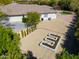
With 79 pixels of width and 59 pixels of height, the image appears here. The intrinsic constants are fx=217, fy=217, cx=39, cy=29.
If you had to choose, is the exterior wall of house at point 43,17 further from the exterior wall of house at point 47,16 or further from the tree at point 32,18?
the tree at point 32,18

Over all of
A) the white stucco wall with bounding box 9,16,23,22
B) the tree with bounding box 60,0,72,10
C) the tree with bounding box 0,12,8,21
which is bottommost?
the tree with bounding box 60,0,72,10

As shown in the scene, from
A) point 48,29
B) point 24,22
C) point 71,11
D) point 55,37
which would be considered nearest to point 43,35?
point 55,37

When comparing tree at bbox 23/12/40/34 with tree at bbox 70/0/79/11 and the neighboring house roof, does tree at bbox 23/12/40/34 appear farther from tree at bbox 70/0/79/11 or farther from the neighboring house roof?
tree at bbox 70/0/79/11

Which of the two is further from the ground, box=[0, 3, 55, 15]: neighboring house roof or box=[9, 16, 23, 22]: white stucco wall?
box=[0, 3, 55, 15]: neighboring house roof

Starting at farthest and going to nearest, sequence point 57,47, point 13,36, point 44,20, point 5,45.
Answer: point 44,20, point 57,47, point 13,36, point 5,45

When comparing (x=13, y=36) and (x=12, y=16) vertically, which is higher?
(x=13, y=36)

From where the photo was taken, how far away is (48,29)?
42.5 metres

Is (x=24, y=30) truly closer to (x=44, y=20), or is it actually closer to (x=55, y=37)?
(x=55, y=37)

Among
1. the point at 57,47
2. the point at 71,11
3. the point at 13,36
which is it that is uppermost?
the point at 13,36

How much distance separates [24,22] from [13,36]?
25736mm

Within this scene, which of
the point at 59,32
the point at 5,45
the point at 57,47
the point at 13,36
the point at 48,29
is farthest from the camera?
the point at 48,29

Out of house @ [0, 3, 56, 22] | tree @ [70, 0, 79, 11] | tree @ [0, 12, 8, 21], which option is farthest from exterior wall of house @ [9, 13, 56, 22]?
tree @ [70, 0, 79, 11]

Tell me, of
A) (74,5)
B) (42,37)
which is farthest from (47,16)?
(74,5)

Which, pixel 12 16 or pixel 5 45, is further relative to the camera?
pixel 12 16
